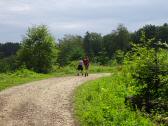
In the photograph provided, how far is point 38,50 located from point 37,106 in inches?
1517

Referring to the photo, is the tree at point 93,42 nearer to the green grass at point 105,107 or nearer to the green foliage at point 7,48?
the green foliage at point 7,48

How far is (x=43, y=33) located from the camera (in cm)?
6109

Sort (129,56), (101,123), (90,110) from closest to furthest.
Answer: (101,123)
(90,110)
(129,56)

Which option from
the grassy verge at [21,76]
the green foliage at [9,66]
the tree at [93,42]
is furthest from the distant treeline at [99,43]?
the grassy verge at [21,76]

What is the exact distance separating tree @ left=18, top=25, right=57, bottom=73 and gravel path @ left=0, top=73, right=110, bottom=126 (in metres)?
28.2

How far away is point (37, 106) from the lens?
22.2 m

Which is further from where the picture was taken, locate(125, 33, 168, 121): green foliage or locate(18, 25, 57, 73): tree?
locate(18, 25, 57, 73): tree

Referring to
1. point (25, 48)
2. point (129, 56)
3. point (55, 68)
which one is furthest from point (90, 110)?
point (25, 48)

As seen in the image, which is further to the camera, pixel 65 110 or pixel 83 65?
pixel 83 65

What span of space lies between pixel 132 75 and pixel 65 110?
471 centimetres

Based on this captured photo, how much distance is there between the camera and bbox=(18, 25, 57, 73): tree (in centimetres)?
5888

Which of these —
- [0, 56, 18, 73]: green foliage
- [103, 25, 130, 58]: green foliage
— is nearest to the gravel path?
[0, 56, 18, 73]: green foliage

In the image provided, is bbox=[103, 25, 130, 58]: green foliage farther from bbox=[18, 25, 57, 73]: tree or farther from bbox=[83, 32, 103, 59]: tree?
bbox=[18, 25, 57, 73]: tree

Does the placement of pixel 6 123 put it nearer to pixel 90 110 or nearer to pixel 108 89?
pixel 90 110
